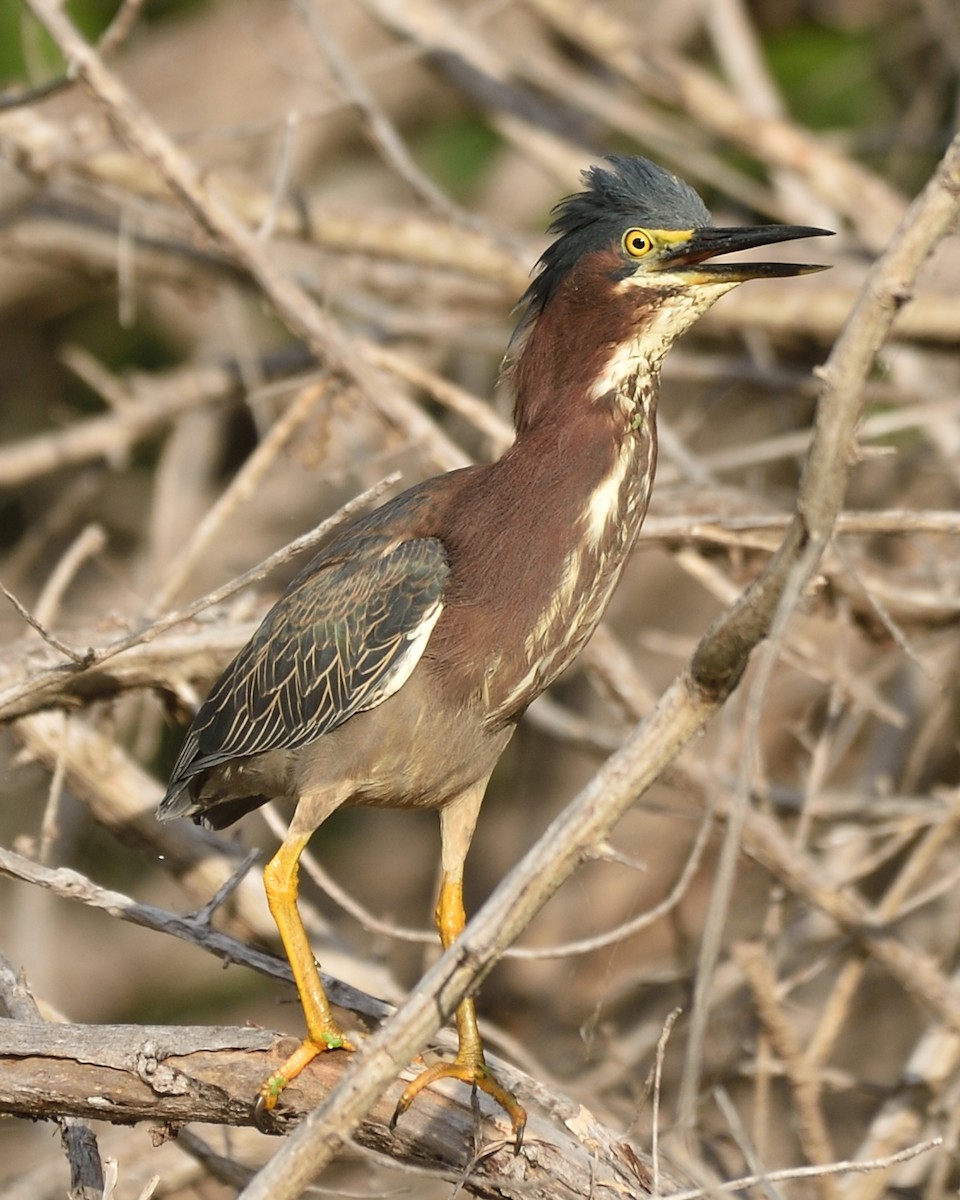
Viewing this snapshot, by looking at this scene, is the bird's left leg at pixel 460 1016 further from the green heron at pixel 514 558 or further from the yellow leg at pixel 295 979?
the yellow leg at pixel 295 979

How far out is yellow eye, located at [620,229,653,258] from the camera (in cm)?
298

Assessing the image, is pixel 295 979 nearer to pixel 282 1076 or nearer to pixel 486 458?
pixel 282 1076

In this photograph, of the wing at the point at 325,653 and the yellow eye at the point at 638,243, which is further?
the wing at the point at 325,653

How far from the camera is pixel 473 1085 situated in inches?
114

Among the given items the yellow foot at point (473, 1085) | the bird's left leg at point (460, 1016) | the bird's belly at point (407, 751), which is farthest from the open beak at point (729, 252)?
the yellow foot at point (473, 1085)

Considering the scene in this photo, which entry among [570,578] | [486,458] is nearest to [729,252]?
[570,578]

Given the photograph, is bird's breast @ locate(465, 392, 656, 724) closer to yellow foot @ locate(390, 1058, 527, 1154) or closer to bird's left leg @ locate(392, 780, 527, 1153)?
bird's left leg @ locate(392, 780, 527, 1153)

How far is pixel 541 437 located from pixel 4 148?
2598mm

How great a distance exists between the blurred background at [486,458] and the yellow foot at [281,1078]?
562 millimetres

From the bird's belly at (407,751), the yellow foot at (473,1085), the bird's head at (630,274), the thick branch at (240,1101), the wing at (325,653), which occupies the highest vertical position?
the bird's head at (630,274)

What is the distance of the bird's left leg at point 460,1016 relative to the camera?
2840 mm

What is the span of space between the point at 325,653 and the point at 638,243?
1049 millimetres

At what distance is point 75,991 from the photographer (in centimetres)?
708

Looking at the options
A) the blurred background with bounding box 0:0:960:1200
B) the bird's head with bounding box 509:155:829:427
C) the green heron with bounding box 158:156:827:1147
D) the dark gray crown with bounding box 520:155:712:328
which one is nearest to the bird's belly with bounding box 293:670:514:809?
the green heron with bounding box 158:156:827:1147
